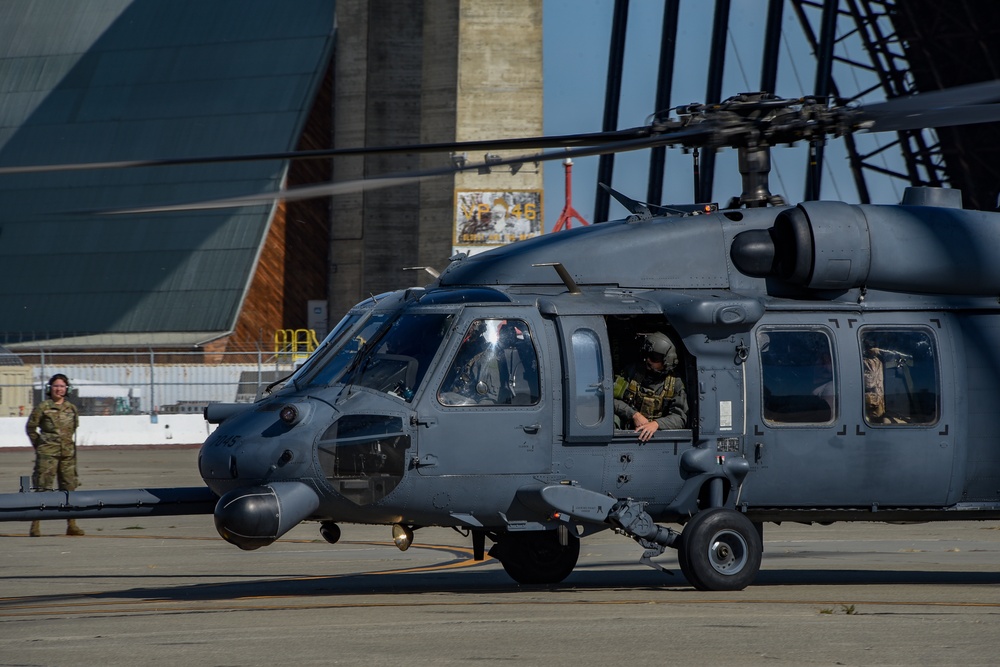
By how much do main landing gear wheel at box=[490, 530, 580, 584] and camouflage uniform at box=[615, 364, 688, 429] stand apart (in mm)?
1402

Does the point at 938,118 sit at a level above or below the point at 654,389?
above

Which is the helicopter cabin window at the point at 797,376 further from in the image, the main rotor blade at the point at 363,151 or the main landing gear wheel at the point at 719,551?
the main rotor blade at the point at 363,151

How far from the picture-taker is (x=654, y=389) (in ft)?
36.8

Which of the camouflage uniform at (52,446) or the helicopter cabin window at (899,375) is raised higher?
the helicopter cabin window at (899,375)

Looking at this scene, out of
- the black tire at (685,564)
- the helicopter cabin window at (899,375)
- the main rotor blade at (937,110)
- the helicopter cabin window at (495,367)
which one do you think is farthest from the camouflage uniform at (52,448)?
the main rotor blade at (937,110)

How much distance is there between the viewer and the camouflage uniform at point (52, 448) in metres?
17.2

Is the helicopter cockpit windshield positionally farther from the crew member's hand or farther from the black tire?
the black tire

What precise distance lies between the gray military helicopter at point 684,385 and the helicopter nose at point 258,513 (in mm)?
22

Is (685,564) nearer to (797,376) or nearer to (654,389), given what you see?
(654,389)

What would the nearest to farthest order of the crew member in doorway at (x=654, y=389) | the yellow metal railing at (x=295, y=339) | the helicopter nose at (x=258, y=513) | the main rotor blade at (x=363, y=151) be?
the main rotor blade at (x=363, y=151) < the helicopter nose at (x=258, y=513) < the crew member in doorway at (x=654, y=389) < the yellow metal railing at (x=295, y=339)

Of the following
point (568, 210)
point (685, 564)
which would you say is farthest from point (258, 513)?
point (568, 210)

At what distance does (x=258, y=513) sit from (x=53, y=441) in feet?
27.0

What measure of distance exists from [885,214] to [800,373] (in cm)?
151

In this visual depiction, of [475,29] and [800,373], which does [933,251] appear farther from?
[475,29]
